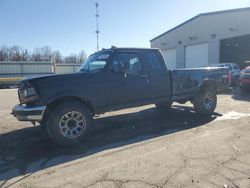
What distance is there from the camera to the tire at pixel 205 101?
8.34 m

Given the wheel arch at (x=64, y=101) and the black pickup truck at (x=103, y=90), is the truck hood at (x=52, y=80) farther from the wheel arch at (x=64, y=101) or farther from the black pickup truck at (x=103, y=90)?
the wheel arch at (x=64, y=101)

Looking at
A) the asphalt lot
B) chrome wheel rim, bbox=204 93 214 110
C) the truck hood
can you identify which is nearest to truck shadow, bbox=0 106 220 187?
the asphalt lot

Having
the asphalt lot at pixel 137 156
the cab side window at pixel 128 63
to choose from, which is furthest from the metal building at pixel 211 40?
the asphalt lot at pixel 137 156

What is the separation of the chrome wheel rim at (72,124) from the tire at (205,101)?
4006 millimetres

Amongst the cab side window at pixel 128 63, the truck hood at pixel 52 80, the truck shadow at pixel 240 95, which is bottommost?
the truck shadow at pixel 240 95

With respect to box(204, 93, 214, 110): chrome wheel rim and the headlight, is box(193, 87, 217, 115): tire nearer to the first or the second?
box(204, 93, 214, 110): chrome wheel rim

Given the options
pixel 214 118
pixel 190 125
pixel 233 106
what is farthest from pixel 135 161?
pixel 233 106

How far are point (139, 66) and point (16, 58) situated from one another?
69.3m

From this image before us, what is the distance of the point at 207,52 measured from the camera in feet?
97.9

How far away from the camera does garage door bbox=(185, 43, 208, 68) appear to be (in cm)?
3021

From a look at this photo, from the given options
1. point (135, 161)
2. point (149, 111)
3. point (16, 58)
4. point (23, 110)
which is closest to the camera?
point (135, 161)

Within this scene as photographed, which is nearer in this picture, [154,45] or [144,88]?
[144,88]

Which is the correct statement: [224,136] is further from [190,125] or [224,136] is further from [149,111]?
[149,111]

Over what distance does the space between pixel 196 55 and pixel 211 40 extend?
2.86m
